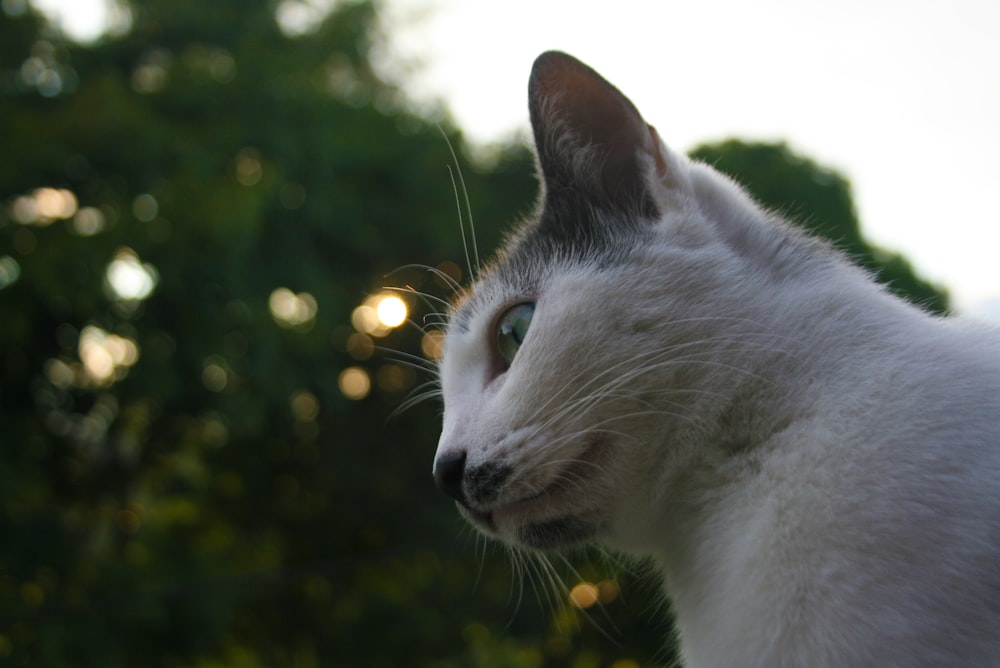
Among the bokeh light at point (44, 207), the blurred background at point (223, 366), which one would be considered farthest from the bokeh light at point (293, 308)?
the bokeh light at point (44, 207)

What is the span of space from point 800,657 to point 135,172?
10.4ft

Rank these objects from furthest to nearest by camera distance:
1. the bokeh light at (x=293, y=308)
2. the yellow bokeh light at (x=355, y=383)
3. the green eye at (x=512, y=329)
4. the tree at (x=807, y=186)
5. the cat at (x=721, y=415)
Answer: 1. the yellow bokeh light at (x=355, y=383)
2. the bokeh light at (x=293, y=308)
3. the tree at (x=807, y=186)
4. the green eye at (x=512, y=329)
5. the cat at (x=721, y=415)

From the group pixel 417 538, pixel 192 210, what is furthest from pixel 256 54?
pixel 417 538

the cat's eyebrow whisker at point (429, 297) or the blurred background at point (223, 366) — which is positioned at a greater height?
the cat's eyebrow whisker at point (429, 297)

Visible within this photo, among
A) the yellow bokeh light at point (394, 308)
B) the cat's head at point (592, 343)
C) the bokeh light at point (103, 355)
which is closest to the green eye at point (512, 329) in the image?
the cat's head at point (592, 343)

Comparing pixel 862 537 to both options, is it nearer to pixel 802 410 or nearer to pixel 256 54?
pixel 802 410

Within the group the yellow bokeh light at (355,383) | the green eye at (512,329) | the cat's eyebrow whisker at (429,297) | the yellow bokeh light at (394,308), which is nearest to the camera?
the green eye at (512,329)

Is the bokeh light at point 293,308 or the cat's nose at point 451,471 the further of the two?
the bokeh light at point 293,308

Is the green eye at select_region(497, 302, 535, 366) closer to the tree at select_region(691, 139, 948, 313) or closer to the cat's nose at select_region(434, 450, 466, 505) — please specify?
the cat's nose at select_region(434, 450, 466, 505)

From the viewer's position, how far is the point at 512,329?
3.03ft

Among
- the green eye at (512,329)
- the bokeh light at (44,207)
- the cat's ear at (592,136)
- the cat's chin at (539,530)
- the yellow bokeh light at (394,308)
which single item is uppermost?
the cat's ear at (592,136)

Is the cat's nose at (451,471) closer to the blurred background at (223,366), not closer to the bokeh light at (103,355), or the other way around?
the blurred background at (223,366)

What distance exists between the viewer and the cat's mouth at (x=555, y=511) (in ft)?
2.66

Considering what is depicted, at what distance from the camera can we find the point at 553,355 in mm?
820
